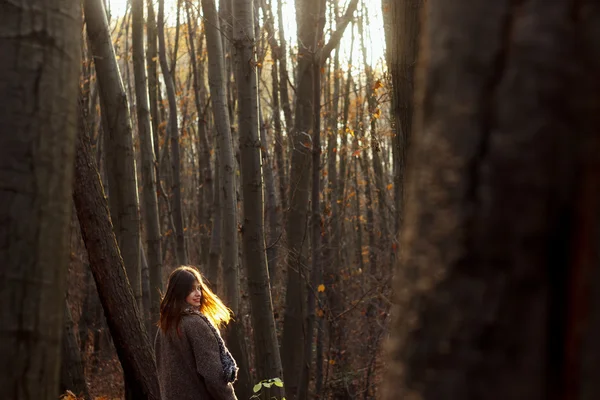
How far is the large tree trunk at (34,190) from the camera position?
5.97 feet

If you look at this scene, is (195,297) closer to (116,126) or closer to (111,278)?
(111,278)

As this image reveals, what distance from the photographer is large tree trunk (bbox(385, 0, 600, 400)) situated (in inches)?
41.0

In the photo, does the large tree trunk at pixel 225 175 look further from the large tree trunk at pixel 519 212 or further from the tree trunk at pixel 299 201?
the large tree trunk at pixel 519 212

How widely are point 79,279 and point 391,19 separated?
55.6ft

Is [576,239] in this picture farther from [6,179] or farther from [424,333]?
[6,179]

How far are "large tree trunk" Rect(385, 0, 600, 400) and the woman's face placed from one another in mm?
4262

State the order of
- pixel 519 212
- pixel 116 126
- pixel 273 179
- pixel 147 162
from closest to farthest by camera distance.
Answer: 1. pixel 519 212
2. pixel 116 126
3. pixel 147 162
4. pixel 273 179

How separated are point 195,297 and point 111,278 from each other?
1472mm

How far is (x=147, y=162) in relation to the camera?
11.9 m

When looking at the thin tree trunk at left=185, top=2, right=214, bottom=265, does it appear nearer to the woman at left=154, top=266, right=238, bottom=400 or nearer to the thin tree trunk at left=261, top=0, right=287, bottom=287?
the thin tree trunk at left=261, top=0, right=287, bottom=287

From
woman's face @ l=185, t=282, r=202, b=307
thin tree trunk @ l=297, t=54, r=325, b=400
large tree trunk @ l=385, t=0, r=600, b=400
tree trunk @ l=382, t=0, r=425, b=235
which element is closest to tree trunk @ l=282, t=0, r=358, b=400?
thin tree trunk @ l=297, t=54, r=325, b=400

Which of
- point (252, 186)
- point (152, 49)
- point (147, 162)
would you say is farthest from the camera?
point (152, 49)

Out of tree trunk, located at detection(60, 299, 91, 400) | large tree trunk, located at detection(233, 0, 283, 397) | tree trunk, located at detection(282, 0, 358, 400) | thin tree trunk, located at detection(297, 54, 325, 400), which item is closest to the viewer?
large tree trunk, located at detection(233, 0, 283, 397)

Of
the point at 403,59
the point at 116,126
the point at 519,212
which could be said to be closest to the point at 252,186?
the point at 116,126
